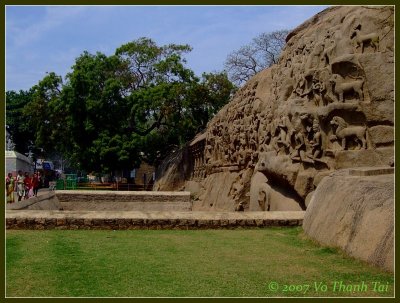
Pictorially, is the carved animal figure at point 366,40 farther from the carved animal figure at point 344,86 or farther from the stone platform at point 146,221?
the stone platform at point 146,221

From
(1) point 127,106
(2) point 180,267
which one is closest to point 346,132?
(2) point 180,267

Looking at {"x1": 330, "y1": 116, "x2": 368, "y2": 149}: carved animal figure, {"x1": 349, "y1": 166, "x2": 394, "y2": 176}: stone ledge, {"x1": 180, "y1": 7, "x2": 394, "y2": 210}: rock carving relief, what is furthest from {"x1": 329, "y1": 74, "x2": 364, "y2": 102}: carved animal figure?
{"x1": 349, "y1": 166, "x2": 394, "y2": 176}: stone ledge

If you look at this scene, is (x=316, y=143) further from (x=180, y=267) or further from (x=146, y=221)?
(x=180, y=267)

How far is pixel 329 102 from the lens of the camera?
13.0 m

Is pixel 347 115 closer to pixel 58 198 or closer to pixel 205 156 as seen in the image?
pixel 58 198

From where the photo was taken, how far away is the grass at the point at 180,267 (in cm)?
501

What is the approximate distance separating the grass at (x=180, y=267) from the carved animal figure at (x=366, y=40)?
5.75 metres

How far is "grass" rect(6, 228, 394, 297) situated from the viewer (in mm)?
5008

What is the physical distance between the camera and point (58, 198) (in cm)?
2008

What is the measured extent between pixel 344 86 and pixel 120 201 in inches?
448

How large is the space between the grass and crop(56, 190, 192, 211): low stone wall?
11474mm

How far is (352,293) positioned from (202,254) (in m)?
2.61

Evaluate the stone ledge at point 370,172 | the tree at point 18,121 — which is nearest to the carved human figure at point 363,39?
the stone ledge at point 370,172

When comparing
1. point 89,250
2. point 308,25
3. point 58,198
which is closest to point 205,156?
point 58,198
